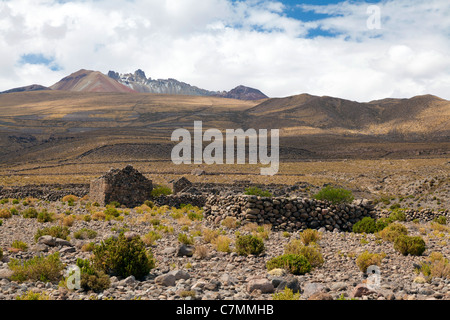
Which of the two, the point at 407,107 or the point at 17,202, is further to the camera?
the point at 407,107

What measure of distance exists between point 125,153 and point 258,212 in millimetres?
75048

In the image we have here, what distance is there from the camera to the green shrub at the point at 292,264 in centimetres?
884

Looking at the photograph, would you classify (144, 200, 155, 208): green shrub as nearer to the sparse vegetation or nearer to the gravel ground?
the gravel ground

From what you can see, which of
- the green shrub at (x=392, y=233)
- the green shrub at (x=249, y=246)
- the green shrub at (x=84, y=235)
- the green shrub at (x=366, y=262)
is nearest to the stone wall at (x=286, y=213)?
the green shrub at (x=392, y=233)

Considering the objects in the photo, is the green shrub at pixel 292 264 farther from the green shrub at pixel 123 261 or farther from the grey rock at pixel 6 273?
the grey rock at pixel 6 273

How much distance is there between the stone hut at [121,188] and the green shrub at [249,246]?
15379mm

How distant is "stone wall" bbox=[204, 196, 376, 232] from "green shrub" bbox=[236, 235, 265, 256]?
4981 mm

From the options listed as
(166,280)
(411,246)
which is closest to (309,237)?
(411,246)

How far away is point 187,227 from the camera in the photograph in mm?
15203

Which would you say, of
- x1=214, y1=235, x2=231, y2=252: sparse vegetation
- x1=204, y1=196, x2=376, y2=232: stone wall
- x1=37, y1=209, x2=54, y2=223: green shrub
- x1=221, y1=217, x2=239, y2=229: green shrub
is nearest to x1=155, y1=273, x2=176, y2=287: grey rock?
x1=214, y1=235, x2=231, y2=252: sparse vegetation

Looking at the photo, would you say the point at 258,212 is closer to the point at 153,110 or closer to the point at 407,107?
the point at 407,107

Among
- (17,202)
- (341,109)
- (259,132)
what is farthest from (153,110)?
(17,202)
